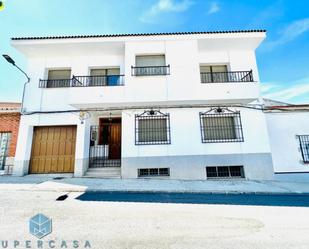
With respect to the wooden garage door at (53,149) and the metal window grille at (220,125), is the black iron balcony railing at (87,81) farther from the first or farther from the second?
the metal window grille at (220,125)

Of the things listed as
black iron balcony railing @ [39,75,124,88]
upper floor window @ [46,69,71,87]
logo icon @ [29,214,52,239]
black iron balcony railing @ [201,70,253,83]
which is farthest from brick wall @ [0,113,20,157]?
black iron balcony railing @ [201,70,253,83]

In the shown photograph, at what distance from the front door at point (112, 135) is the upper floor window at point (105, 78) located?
7.34 feet

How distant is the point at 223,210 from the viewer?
403 cm

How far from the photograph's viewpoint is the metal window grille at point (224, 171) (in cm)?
793

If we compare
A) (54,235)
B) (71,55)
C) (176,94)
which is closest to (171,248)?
(54,235)

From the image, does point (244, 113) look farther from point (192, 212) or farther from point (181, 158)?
point (192, 212)

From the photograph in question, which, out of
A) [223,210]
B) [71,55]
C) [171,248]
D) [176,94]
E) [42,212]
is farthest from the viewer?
[71,55]

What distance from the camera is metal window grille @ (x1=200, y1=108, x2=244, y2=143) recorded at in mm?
8211

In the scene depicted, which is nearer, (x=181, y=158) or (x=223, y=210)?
(x=223, y=210)

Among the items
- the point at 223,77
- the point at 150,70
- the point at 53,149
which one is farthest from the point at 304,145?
the point at 53,149

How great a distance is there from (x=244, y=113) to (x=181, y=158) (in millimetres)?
4183

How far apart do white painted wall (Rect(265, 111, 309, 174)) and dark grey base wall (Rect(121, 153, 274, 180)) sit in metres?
0.79

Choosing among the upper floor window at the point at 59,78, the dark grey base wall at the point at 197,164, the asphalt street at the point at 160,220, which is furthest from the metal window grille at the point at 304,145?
the upper floor window at the point at 59,78

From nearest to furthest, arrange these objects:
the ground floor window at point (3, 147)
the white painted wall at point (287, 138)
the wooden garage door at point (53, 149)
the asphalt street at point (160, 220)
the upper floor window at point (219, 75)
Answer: the asphalt street at point (160, 220), the white painted wall at point (287, 138), the wooden garage door at point (53, 149), the ground floor window at point (3, 147), the upper floor window at point (219, 75)
